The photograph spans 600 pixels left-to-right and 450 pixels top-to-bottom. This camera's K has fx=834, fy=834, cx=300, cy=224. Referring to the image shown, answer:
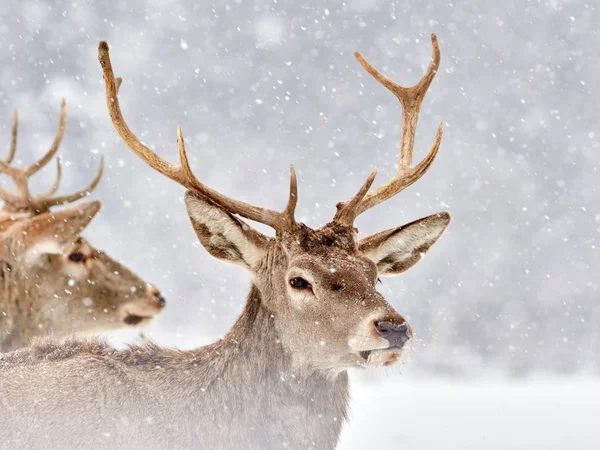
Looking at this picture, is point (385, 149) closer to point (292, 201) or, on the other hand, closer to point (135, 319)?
point (135, 319)

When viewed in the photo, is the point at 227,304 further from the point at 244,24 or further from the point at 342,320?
the point at 244,24

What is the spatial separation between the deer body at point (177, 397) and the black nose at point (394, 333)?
0.51 m

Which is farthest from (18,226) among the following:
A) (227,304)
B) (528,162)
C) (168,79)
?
(168,79)

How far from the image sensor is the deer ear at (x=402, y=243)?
4.86 m

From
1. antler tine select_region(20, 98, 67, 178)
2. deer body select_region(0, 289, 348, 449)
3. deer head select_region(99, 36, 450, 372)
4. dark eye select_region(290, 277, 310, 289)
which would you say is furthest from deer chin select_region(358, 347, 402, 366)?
antler tine select_region(20, 98, 67, 178)

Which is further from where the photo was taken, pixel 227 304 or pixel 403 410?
pixel 227 304

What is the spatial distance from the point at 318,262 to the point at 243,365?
664 millimetres

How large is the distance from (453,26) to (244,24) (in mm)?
16150

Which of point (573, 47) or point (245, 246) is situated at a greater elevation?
point (573, 47)

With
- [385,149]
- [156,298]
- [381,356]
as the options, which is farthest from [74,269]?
[385,149]

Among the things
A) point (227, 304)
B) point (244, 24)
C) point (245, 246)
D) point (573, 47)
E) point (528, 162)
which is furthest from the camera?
point (244, 24)

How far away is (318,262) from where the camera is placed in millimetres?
4344

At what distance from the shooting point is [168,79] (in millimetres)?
47219

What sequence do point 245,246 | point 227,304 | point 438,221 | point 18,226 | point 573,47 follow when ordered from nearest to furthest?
1. point 245,246
2. point 438,221
3. point 18,226
4. point 227,304
5. point 573,47
